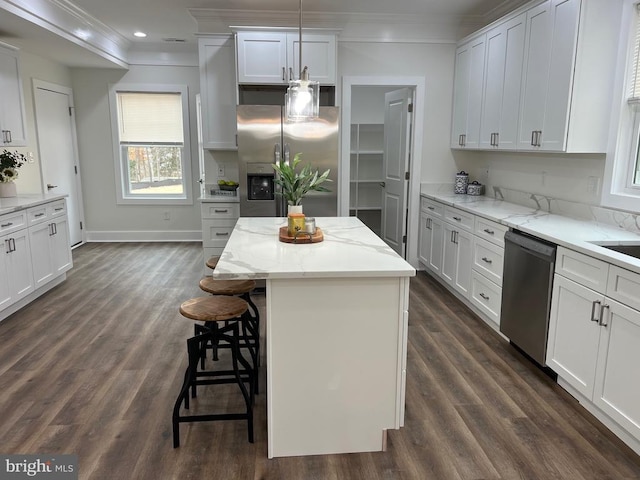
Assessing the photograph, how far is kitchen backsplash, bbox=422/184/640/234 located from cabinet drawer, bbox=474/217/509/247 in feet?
1.96

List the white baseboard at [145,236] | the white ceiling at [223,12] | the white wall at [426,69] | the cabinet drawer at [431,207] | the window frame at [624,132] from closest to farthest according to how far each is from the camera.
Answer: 1. the window frame at [624,132]
2. the white ceiling at [223,12]
3. the cabinet drawer at [431,207]
4. the white wall at [426,69]
5. the white baseboard at [145,236]

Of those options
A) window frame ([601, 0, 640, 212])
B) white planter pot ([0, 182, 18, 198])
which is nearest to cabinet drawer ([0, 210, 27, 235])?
white planter pot ([0, 182, 18, 198])

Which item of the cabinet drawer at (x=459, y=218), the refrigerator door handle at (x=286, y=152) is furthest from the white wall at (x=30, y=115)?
the cabinet drawer at (x=459, y=218)

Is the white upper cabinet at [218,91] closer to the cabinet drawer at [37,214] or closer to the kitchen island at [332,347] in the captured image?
the cabinet drawer at [37,214]

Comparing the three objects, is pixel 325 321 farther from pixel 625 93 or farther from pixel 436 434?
pixel 625 93

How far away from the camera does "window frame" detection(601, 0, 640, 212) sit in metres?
2.96

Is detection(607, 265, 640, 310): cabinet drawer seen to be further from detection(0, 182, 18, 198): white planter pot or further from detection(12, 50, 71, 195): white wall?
detection(12, 50, 71, 195): white wall

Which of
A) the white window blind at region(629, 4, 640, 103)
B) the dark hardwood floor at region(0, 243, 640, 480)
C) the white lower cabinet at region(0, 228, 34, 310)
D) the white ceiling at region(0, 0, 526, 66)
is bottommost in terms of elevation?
the dark hardwood floor at region(0, 243, 640, 480)

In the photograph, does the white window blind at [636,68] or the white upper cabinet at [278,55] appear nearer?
the white window blind at [636,68]

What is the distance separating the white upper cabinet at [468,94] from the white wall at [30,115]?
15.3 feet

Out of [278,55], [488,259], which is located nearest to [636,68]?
[488,259]

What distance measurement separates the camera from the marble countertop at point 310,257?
6.70 ft

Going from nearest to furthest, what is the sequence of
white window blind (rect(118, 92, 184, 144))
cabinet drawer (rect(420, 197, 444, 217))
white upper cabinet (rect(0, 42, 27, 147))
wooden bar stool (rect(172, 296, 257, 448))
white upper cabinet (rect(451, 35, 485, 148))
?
wooden bar stool (rect(172, 296, 257, 448)), white upper cabinet (rect(0, 42, 27, 147)), white upper cabinet (rect(451, 35, 485, 148)), cabinet drawer (rect(420, 197, 444, 217)), white window blind (rect(118, 92, 184, 144))

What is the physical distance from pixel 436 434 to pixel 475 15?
428cm
